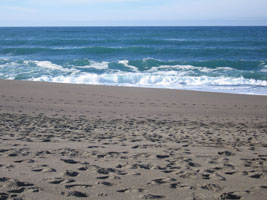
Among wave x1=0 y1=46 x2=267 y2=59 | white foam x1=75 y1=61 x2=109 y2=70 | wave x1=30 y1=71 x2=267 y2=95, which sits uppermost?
wave x1=0 y1=46 x2=267 y2=59

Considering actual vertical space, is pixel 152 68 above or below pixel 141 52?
below

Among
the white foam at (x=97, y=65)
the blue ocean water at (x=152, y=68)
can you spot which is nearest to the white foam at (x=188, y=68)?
the blue ocean water at (x=152, y=68)

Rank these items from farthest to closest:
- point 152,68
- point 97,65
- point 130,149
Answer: point 97,65 → point 152,68 → point 130,149

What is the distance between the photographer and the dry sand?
10.9ft

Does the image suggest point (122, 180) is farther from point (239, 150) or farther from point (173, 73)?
point (173, 73)

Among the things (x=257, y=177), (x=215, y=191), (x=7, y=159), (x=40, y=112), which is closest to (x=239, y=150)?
(x=257, y=177)

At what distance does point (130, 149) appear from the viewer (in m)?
5.01

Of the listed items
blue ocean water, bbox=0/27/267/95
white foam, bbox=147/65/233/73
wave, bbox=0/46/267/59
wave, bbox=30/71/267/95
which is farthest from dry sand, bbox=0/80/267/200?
wave, bbox=0/46/267/59

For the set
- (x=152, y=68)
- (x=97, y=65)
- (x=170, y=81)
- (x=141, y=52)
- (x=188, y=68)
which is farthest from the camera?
(x=141, y=52)

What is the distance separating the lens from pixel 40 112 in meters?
8.41

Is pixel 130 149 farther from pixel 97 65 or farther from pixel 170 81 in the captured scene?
pixel 97 65

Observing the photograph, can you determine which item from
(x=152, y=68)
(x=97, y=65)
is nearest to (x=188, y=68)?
(x=152, y=68)

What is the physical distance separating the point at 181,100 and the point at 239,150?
19.1 feet

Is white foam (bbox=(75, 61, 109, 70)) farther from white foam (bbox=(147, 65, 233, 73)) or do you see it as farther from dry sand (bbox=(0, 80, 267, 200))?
dry sand (bbox=(0, 80, 267, 200))
